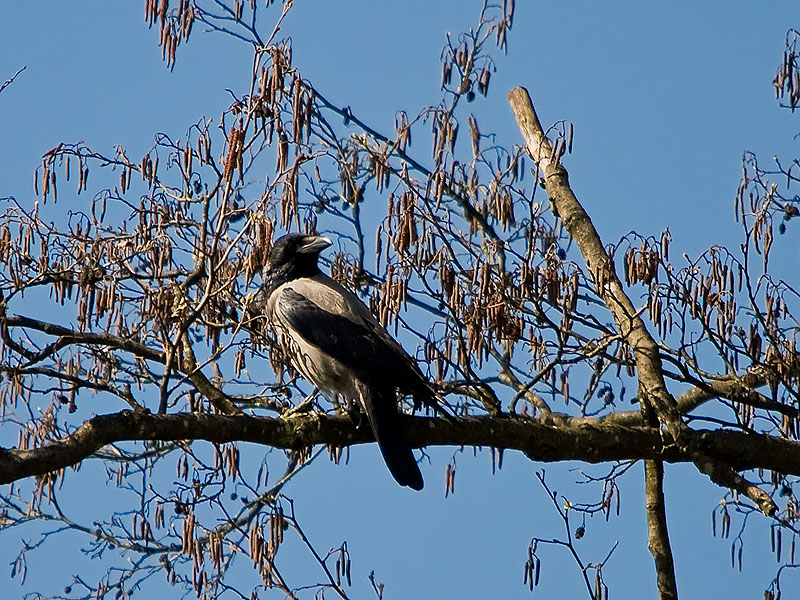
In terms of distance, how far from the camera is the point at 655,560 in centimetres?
591

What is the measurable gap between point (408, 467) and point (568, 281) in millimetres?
1266

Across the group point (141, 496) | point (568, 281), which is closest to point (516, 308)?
point (568, 281)

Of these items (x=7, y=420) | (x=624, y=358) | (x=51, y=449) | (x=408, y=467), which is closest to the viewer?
(x=51, y=449)

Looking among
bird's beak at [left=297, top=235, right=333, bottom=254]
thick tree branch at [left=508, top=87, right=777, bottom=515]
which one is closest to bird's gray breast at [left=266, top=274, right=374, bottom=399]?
bird's beak at [left=297, top=235, right=333, bottom=254]

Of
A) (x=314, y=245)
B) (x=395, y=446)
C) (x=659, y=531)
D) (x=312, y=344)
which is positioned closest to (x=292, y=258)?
(x=314, y=245)

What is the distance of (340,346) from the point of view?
650 centimetres

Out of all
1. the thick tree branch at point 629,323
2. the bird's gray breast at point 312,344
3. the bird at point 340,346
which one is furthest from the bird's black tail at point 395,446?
the thick tree branch at point 629,323

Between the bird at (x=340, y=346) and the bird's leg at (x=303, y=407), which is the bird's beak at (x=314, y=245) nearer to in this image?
the bird at (x=340, y=346)

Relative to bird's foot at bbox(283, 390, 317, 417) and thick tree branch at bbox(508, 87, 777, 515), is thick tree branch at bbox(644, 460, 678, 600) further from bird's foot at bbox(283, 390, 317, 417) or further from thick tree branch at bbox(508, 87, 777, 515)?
bird's foot at bbox(283, 390, 317, 417)

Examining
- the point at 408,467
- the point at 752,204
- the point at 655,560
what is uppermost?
the point at 752,204

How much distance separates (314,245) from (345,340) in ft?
3.13

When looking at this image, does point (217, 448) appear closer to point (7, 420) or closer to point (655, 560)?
point (7, 420)

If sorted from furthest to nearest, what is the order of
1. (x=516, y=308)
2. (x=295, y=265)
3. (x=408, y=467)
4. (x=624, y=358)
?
(x=295, y=265) < (x=624, y=358) < (x=408, y=467) < (x=516, y=308)

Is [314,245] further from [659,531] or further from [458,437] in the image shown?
[659,531]
